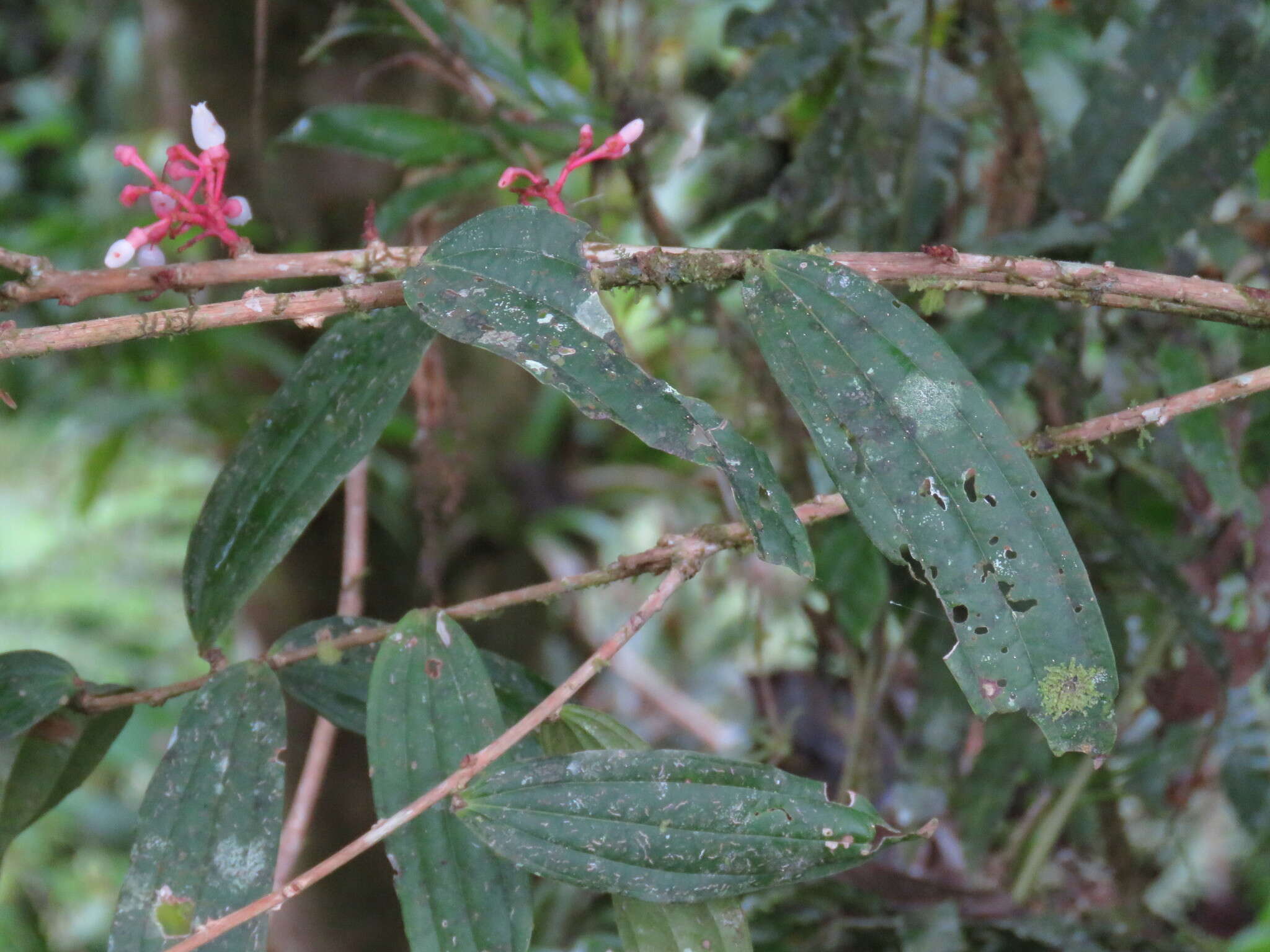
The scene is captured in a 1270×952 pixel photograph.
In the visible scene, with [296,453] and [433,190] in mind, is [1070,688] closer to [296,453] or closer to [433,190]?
[296,453]

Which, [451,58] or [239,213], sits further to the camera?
[451,58]

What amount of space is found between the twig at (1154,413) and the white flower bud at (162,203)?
552mm

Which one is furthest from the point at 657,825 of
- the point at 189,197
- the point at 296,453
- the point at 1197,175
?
the point at 1197,175

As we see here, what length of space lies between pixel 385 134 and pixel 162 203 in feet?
1.93

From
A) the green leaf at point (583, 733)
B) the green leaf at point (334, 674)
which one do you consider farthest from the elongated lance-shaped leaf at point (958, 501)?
the green leaf at point (334, 674)

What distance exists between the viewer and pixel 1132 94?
3.37 feet

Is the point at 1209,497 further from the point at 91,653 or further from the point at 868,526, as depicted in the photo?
the point at 91,653

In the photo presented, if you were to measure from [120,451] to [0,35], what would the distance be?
1984 millimetres

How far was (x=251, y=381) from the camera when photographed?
1769 mm

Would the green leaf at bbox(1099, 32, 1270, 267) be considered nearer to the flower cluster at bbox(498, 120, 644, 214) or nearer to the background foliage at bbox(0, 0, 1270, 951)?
the background foliage at bbox(0, 0, 1270, 951)

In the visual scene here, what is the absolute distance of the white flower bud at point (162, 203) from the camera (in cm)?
59

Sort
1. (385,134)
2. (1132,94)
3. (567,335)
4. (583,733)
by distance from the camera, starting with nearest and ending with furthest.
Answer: (567,335) < (583,733) < (1132,94) < (385,134)

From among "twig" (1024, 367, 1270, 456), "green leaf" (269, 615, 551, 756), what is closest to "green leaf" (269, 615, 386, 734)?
"green leaf" (269, 615, 551, 756)

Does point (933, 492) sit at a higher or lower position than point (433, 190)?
lower
